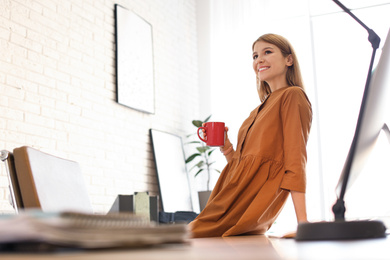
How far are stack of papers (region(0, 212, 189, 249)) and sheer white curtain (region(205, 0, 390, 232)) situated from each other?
4.95 m

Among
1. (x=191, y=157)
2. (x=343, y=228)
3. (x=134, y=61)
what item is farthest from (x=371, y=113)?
(x=191, y=157)

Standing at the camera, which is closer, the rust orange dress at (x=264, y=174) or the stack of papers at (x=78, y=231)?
the stack of papers at (x=78, y=231)

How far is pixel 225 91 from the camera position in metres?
5.91

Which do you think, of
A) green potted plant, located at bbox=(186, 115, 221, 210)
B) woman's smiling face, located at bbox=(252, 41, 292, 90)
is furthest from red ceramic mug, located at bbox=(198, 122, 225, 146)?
green potted plant, located at bbox=(186, 115, 221, 210)

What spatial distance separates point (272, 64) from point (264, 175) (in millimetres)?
592

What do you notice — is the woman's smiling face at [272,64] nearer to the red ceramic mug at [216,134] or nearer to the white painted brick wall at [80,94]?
the red ceramic mug at [216,134]

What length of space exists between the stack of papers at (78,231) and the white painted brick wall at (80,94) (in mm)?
2614

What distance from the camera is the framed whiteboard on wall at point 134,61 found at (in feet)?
→ 15.0

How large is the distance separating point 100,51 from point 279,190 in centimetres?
295

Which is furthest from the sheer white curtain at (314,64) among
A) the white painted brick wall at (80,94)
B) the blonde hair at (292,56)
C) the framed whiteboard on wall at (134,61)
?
the blonde hair at (292,56)

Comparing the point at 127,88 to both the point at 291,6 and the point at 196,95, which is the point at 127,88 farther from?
the point at 291,6

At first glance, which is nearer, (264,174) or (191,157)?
(264,174)

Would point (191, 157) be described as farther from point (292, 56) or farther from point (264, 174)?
point (264, 174)

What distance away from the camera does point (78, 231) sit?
46 centimetres
